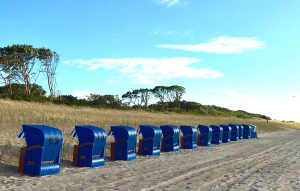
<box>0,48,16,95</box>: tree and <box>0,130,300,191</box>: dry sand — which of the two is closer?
<box>0,130,300,191</box>: dry sand

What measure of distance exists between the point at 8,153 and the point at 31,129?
2.60 m

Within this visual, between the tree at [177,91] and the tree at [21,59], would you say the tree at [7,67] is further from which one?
the tree at [177,91]

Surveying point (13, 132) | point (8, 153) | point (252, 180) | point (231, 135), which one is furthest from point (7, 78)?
point (252, 180)

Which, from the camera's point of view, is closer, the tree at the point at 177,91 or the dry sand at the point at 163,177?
the dry sand at the point at 163,177

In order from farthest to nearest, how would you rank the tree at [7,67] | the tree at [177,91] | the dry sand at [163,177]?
the tree at [177,91]
the tree at [7,67]
the dry sand at [163,177]

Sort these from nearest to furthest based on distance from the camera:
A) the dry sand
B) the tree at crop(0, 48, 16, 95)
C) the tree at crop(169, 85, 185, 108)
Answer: the dry sand < the tree at crop(0, 48, 16, 95) < the tree at crop(169, 85, 185, 108)

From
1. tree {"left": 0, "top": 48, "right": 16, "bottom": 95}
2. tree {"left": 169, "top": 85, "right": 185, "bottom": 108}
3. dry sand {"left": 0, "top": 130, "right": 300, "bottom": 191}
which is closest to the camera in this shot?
dry sand {"left": 0, "top": 130, "right": 300, "bottom": 191}

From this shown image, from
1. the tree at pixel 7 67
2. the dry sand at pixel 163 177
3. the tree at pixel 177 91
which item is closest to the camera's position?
the dry sand at pixel 163 177

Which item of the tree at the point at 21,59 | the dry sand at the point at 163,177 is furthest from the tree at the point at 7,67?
the dry sand at the point at 163,177

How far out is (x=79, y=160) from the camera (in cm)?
1435

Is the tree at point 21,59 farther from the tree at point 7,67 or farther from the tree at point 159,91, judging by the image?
the tree at point 159,91

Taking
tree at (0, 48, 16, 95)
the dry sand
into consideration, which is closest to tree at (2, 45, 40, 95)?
tree at (0, 48, 16, 95)

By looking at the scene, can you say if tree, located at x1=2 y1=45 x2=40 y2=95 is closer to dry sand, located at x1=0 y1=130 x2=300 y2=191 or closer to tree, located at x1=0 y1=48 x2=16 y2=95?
tree, located at x1=0 y1=48 x2=16 y2=95

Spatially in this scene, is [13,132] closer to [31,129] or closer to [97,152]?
[97,152]
